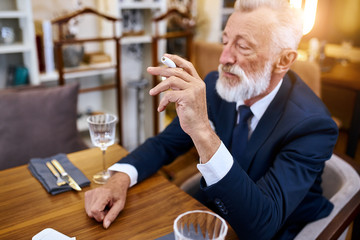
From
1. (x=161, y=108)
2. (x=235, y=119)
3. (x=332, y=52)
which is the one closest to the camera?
(x=161, y=108)

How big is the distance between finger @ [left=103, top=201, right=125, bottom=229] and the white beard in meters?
0.54

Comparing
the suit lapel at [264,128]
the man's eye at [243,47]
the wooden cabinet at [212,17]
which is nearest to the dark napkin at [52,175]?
the suit lapel at [264,128]

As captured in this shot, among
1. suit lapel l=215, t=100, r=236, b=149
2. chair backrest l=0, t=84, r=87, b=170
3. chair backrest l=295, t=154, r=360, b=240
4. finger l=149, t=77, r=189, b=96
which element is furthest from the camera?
chair backrest l=0, t=84, r=87, b=170

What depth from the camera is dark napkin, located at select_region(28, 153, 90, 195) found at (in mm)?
1048

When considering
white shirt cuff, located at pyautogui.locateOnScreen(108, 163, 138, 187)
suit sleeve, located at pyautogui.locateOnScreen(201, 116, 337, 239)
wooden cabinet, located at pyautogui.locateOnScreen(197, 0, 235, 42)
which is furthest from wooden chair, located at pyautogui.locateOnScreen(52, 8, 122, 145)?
suit sleeve, located at pyautogui.locateOnScreen(201, 116, 337, 239)

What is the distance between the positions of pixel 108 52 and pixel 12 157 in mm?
1285

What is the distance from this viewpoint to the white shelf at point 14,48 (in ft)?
6.89

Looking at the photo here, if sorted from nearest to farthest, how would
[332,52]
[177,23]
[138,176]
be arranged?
[138,176] < [177,23] < [332,52]

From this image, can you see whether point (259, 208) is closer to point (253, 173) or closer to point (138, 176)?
point (253, 173)

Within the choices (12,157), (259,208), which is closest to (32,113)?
(12,157)

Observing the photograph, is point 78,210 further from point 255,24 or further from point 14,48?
point 14,48

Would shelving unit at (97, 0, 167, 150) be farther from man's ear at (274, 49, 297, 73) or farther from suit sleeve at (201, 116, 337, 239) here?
suit sleeve at (201, 116, 337, 239)

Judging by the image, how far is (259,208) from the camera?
2.96ft

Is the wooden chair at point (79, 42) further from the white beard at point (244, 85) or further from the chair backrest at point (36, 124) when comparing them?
the white beard at point (244, 85)
